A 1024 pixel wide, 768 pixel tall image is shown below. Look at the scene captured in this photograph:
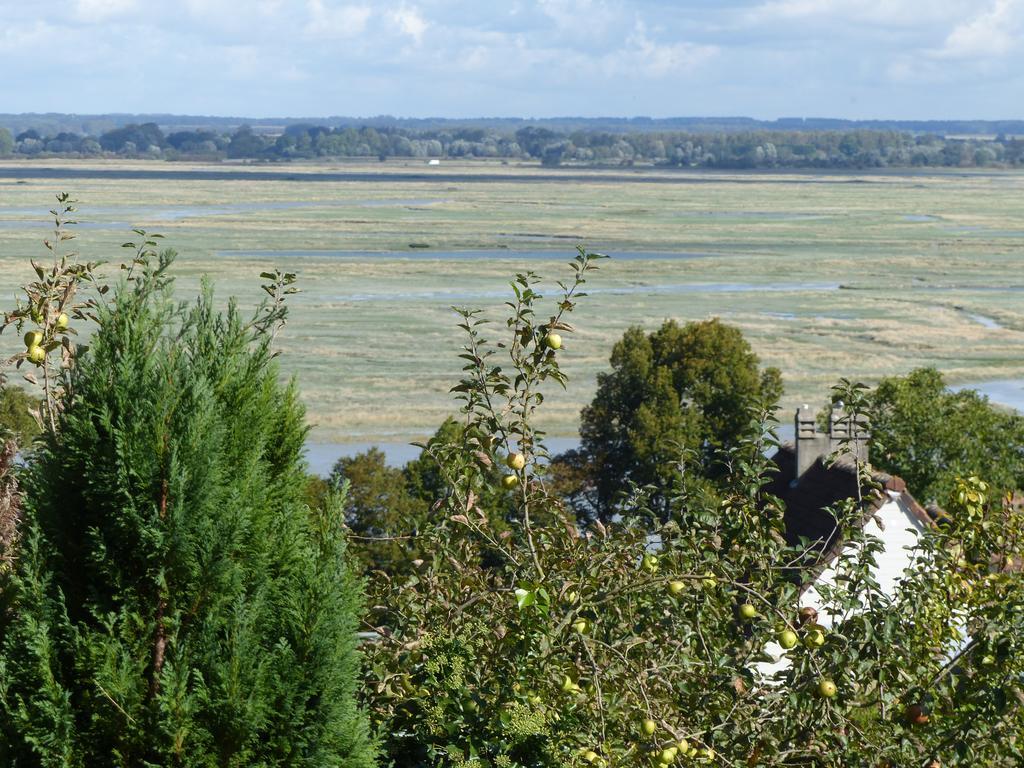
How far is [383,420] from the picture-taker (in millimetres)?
40312

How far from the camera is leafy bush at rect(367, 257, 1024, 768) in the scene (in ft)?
17.4

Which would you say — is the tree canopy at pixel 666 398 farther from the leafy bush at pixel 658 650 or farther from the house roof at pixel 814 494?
the leafy bush at pixel 658 650

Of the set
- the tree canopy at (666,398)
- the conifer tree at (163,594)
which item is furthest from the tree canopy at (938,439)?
the conifer tree at (163,594)

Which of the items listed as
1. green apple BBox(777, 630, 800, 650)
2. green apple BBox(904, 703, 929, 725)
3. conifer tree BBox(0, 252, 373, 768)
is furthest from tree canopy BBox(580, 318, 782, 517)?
conifer tree BBox(0, 252, 373, 768)

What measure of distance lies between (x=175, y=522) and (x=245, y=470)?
293 mm

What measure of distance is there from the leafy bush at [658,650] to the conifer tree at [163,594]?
55cm

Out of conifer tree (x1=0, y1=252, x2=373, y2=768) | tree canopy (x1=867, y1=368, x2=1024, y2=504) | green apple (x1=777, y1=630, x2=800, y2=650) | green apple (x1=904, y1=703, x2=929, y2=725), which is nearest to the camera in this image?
conifer tree (x1=0, y1=252, x2=373, y2=768)

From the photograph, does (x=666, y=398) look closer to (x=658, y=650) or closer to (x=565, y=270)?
(x=658, y=650)

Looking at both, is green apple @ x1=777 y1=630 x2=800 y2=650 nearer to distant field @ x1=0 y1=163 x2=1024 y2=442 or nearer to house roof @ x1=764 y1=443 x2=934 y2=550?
house roof @ x1=764 y1=443 x2=934 y2=550

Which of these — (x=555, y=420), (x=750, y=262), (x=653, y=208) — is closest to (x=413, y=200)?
(x=653, y=208)

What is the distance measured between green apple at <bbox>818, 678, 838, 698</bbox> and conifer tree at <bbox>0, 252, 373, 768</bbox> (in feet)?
5.25

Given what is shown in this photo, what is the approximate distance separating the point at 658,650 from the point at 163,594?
2343 mm

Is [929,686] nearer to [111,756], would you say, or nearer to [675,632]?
[675,632]

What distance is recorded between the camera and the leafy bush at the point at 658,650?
209 inches
